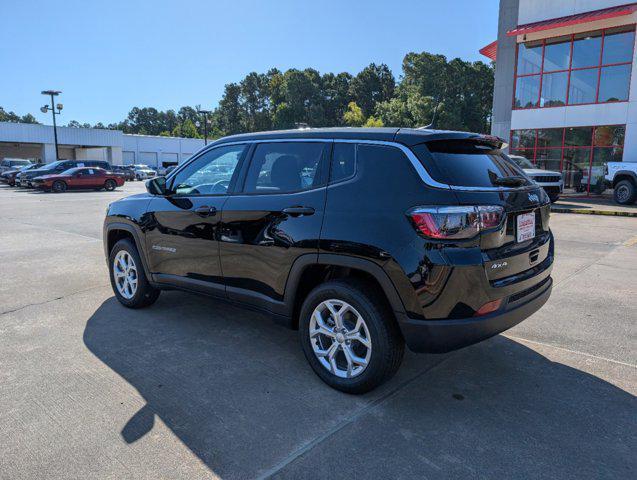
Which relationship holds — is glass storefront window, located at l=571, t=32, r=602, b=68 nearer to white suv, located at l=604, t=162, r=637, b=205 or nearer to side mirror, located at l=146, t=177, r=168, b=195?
white suv, located at l=604, t=162, r=637, b=205

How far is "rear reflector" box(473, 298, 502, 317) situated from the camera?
2.83m

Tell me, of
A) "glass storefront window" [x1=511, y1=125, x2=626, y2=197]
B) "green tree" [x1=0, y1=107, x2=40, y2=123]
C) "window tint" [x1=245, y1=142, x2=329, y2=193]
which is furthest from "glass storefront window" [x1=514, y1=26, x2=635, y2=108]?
"green tree" [x1=0, y1=107, x2=40, y2=123]

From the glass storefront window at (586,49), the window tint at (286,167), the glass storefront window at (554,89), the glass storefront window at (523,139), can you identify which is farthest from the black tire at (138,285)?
the glass storefront window at (586,49)

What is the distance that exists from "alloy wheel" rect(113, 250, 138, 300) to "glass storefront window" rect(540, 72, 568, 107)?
21725mm

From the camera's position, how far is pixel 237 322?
4.61 metres

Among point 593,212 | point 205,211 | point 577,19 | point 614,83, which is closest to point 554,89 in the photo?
point 614,83

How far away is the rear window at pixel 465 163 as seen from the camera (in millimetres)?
2926

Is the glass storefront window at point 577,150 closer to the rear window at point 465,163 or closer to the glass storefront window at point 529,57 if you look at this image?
the glass storefront window at point 529,57

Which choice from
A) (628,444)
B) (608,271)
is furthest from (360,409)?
(608,271)

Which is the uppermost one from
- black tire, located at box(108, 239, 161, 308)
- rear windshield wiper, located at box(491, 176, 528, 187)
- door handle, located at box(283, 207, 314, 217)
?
rear windshield wiper, located at box(491, 176, 528, 187)

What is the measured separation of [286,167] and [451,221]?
1.46m

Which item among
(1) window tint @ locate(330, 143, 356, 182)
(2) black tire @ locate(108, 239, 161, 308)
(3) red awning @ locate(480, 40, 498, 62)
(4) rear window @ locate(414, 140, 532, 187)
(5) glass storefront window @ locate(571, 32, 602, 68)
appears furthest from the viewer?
(3) red awning @ locate(480, 40, 498, 62)

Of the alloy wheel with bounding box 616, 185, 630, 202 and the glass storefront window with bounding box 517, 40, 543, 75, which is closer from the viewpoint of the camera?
the alloy wheel with bounding box 616, 185, 630, 202

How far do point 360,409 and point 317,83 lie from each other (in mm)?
73827
